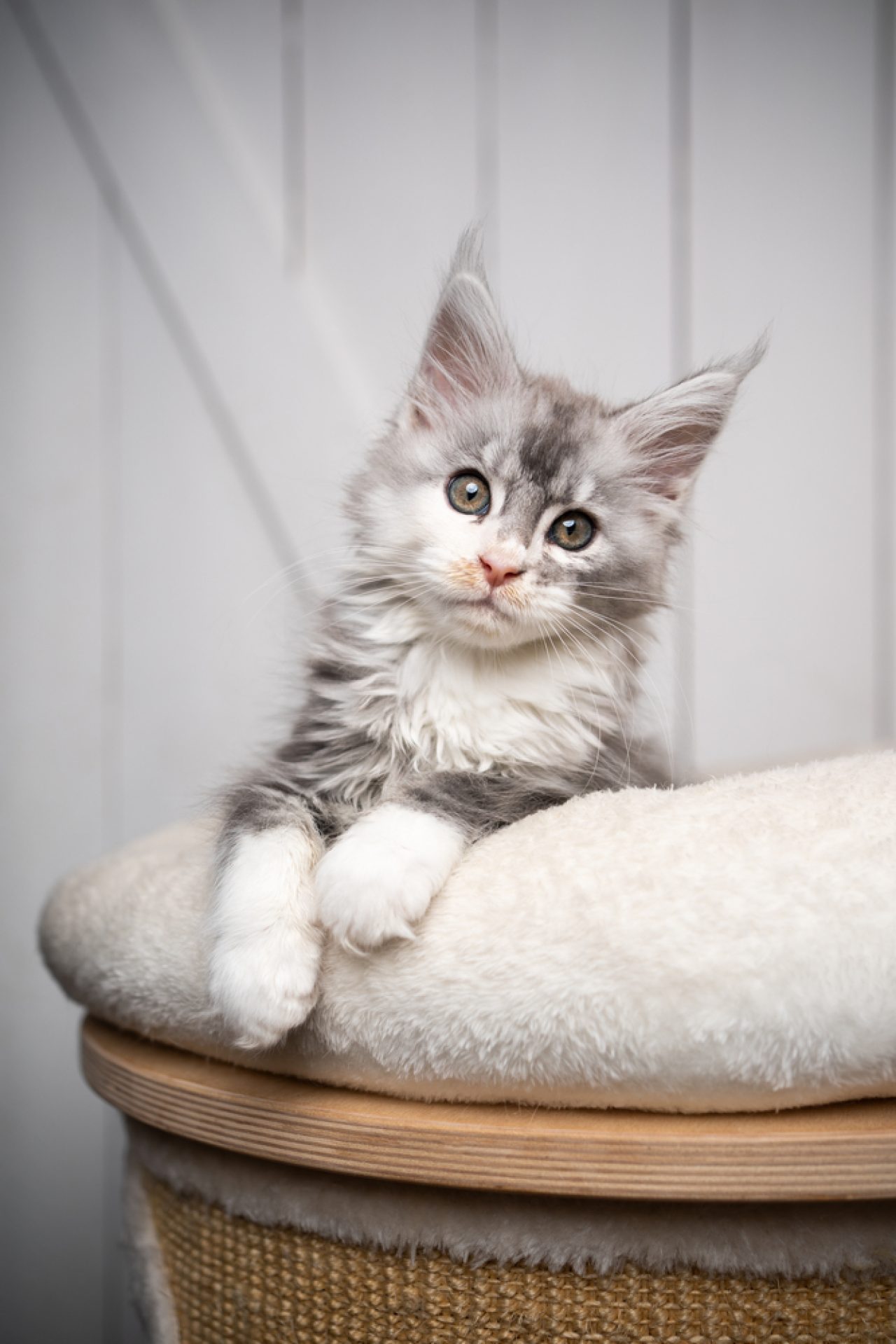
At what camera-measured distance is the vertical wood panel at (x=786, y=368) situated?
1.99 metres

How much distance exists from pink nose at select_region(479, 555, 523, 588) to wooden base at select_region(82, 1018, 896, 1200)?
0.48 metres

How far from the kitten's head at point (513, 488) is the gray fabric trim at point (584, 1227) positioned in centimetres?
51

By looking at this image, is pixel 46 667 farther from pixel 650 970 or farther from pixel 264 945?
pixel 650 970

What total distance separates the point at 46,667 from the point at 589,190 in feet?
4.61

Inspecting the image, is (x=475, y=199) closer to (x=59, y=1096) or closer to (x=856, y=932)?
(x=856, y=932)

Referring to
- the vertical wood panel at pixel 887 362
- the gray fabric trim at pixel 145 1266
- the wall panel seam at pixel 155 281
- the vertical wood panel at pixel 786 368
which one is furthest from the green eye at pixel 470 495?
the vertical wood panel at pixel 887 362

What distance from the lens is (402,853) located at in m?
0.81

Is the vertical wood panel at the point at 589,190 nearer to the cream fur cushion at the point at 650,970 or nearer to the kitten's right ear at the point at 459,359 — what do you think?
the kitten's right ear at the point at 459,359

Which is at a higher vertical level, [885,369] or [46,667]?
[885,369]

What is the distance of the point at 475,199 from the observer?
77.5 inches

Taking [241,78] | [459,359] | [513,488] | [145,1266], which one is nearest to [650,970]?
[513,488]

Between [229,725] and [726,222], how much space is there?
1.39 metres

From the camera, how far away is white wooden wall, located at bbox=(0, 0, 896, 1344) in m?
1.93

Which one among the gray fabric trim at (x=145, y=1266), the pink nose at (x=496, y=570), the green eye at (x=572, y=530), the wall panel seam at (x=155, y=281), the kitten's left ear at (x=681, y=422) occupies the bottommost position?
the gray fabric trim at (x=145, y=1266)
